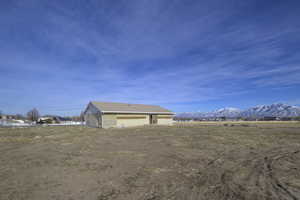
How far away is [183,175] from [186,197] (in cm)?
133

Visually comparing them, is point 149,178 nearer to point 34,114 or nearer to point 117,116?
point 117,116

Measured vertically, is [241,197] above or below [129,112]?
below

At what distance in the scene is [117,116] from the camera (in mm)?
24391

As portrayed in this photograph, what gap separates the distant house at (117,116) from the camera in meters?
23.4

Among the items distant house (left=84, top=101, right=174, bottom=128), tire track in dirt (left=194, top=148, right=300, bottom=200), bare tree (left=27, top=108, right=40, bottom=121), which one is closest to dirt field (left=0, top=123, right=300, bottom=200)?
tire track in dirt (left=194, top=148, right=300, bottom=200)

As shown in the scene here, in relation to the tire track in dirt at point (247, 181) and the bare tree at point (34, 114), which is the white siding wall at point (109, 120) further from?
the bare tree at point (34, 114)

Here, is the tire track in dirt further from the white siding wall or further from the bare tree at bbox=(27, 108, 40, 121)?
the bare tree at bbox=(27, 108, 40, 121)

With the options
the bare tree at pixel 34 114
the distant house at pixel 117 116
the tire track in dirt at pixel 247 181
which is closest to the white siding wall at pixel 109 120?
the distant house at pixel 117 116

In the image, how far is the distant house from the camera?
76.8 ft

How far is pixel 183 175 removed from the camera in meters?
4.62

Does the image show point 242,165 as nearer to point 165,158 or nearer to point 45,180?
point 165,158

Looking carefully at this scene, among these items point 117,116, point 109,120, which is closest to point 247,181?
point 109,120

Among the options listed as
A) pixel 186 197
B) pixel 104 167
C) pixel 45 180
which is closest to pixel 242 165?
pixel 186 197

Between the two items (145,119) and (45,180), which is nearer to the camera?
(45,180)
